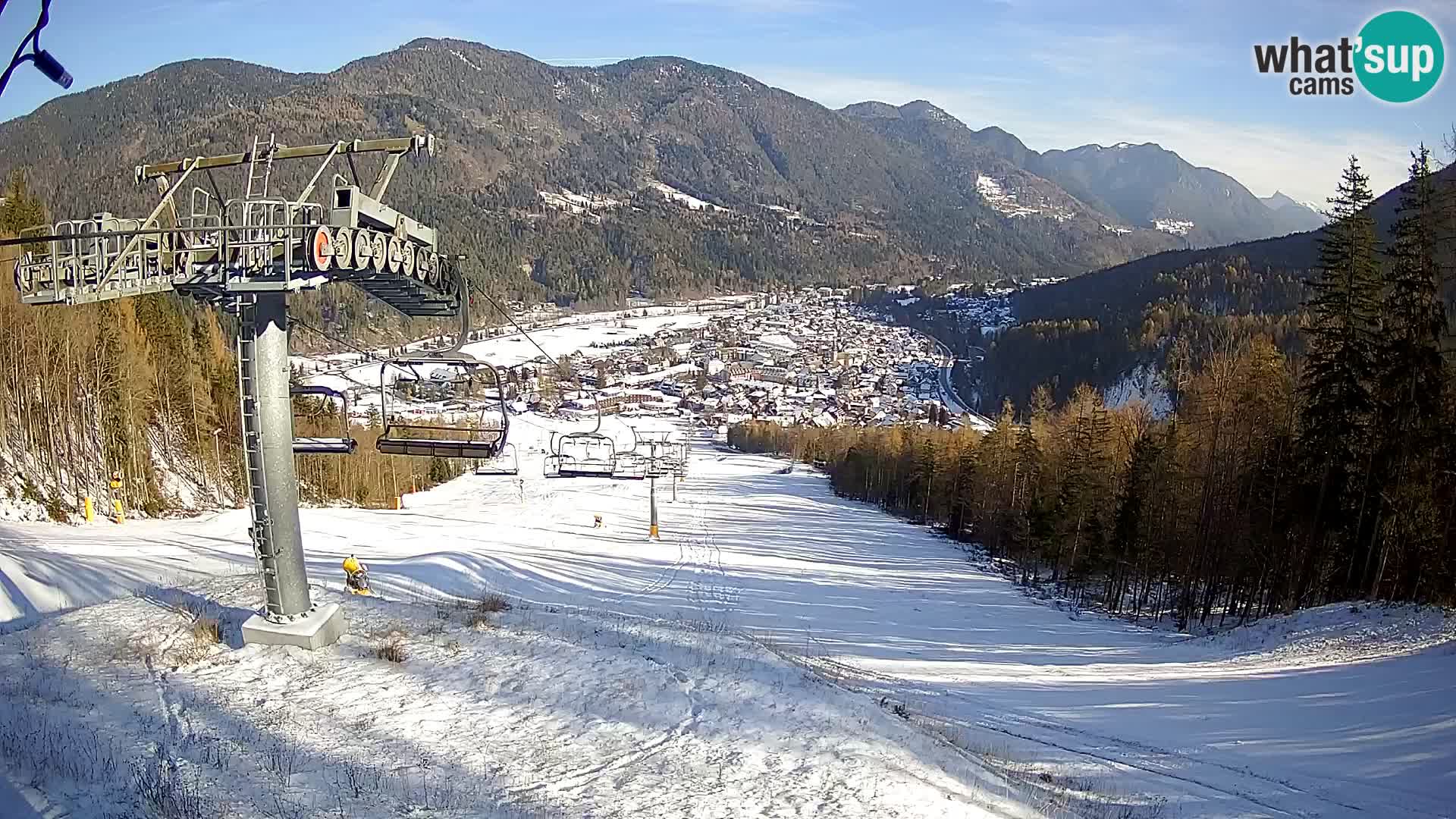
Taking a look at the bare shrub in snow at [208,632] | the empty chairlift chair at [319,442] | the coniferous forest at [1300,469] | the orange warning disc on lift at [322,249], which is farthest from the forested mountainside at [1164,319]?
the bare shrub in snow at [208,632]

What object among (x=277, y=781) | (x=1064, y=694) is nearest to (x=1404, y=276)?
(x=1064, y=694)

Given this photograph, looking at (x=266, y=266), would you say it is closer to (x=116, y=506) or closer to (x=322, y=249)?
(x=322, y=249)

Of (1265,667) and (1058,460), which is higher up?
(1058,460)

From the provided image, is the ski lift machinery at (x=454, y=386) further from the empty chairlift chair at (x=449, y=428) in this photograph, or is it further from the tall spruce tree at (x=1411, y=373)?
the tall spruce tree at (x=1411, y=373)

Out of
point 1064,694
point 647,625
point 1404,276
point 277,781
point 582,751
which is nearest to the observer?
point 277,781

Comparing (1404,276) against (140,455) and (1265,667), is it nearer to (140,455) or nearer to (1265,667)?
(1265,667)

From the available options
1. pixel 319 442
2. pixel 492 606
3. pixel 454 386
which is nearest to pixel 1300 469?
pixel 492 606
